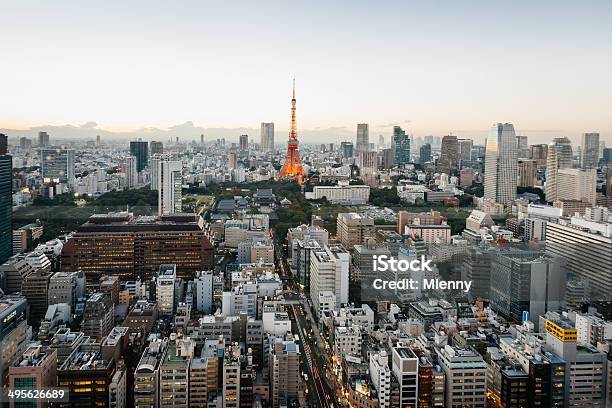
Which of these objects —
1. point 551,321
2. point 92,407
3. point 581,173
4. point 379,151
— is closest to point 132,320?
point 92,407

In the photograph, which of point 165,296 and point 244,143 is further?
point 244,143

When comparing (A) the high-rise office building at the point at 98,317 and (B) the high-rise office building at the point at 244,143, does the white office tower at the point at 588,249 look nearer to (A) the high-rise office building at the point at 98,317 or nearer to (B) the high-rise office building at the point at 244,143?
(A) the high-rise office building at the point at 98,317

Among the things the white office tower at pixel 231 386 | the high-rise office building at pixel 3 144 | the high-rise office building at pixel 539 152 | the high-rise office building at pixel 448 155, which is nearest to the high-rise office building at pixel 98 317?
the white office tower at pixel 231 386

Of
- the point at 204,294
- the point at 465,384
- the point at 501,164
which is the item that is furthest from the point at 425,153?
the point at 465,384

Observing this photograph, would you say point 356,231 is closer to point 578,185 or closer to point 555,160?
point 578,185

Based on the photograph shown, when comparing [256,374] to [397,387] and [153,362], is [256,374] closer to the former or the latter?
[153,362]

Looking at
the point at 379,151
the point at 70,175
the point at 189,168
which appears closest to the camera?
the point at 70,175
